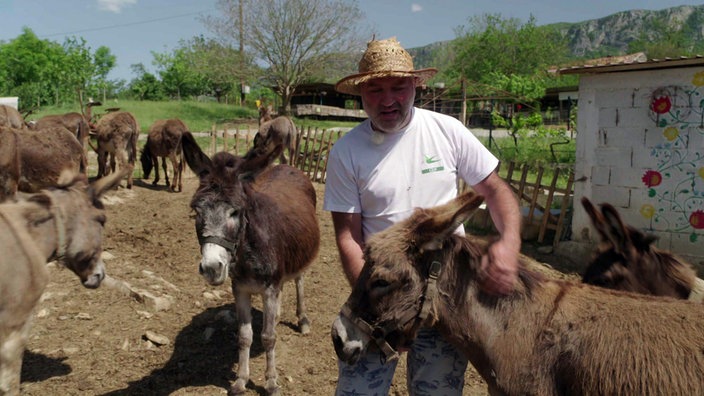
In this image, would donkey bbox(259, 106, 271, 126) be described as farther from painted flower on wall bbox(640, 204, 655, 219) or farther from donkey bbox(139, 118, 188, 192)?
painted flower on wall bbox(640, 204, 655, 219)

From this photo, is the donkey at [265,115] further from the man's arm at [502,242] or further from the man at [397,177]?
the man's arm at [502,242]

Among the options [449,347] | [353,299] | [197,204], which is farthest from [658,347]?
[197,204]

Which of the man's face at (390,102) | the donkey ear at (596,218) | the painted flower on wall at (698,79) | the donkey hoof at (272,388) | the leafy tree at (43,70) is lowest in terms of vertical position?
the donkey hoof at (272,388)

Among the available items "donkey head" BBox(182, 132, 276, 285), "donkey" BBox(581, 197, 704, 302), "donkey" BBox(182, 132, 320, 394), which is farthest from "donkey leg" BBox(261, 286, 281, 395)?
"donkey" BBox(581, 197, 704, 302)

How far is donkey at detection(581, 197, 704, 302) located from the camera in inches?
126

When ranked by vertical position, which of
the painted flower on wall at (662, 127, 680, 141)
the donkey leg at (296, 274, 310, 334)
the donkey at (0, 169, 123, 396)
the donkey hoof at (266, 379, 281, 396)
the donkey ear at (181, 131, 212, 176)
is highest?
the painted flower on wall at (662, 127, 680, 141)

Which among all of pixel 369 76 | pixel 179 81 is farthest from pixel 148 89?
pixel 369 76

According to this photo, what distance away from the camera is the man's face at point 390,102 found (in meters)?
2.72

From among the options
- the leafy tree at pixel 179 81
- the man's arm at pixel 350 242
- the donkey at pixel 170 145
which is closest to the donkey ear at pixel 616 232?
the man's arm at pixel 350 242

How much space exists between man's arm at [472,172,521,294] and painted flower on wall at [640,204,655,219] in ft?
22.0

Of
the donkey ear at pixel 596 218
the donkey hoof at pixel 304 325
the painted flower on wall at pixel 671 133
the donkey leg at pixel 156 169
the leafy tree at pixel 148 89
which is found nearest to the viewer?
the donkey ear at pixel 596 218

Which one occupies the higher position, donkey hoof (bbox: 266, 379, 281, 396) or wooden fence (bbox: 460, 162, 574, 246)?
wooden fence (bbox: 460, 162, 574, 246)

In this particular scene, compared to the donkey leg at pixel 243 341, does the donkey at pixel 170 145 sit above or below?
above

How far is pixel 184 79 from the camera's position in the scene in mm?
58031
